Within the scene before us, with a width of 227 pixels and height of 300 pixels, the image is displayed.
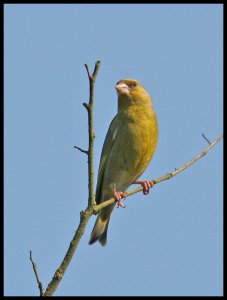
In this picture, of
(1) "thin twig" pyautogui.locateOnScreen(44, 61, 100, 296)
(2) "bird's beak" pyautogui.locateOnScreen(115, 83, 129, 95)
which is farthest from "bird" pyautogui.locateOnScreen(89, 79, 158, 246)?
(1) "thin twig" pyautogui.locateOnScreen(44, 61, 100, 296)

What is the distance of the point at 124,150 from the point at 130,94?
0.87 metres

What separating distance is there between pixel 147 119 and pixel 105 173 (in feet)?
2.87

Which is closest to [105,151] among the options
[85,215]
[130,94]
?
[130,94]

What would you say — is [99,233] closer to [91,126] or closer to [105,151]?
[105,151]

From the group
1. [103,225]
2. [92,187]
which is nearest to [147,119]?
[103,225]

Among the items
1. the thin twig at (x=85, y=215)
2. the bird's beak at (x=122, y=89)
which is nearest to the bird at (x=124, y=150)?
the bird's beak at (x=122, y=89)

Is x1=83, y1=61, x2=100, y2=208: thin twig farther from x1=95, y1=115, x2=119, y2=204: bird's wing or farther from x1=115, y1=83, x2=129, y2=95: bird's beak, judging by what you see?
x1=115, y1=83, x2=129, y2=95: bird's beak

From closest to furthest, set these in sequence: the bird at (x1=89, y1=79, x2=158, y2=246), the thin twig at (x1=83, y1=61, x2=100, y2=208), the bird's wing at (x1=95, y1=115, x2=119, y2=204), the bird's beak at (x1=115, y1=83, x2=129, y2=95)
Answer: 1. the thin twig at (x1=83, y1=61, x2=100, y2=208)
2. the bird at (x1=89, y1=79, x2=158, y2=246)
3. the bird's wing at (x1=95, y1=115, x2=119, y2=204)
4. the bird's beak at (x1=115, y1=83, x2=129, y2=95)

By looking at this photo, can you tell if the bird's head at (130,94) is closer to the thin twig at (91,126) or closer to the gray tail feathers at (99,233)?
the gray tail feathers at (99,233)

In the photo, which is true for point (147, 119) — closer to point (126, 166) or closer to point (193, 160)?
point (126, 166)

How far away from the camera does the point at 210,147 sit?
15.4ft

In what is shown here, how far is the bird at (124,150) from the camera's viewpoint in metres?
6.28

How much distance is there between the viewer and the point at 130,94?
6734mm

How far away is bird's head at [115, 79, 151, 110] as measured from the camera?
22.0 ft
